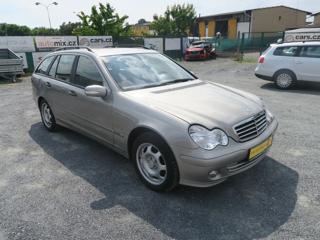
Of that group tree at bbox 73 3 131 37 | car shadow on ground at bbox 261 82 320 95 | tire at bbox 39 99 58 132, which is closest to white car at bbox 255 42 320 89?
car shadow on ground at bbox 261 82 320 95

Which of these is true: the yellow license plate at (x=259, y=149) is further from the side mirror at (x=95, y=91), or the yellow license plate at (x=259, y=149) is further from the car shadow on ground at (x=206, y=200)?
the side mirror at (x=95, y=91)

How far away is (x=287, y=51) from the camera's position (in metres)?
9.45

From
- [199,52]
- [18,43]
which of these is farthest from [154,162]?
[199,52]

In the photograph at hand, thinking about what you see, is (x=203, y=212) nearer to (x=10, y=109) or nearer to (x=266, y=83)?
(x=10, y=109)

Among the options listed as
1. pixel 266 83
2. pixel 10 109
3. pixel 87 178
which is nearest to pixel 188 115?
pixel 87 178

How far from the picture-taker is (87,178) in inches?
147

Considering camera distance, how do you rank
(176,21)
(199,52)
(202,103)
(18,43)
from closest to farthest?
1. (202,103)
2. (18,43)
3. (199,52)
4. (176,21)

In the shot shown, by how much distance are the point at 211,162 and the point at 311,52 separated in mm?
8091

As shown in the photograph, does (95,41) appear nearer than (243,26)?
Yes

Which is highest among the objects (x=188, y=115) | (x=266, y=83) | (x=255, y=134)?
(x=188, y=115)

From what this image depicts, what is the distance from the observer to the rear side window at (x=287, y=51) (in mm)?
9298

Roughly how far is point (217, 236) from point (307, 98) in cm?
689

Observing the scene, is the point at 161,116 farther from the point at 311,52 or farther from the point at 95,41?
the point at 95,41

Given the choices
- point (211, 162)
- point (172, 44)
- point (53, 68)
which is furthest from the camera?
point (172, 44)
